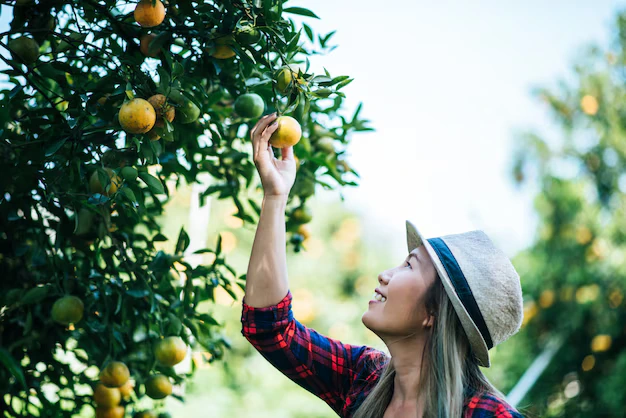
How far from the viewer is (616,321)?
502cm

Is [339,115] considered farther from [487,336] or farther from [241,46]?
[487,336]

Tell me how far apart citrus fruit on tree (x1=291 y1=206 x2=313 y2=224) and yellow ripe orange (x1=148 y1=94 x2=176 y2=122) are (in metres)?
0.64

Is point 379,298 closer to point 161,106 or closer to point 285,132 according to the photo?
point 285,132

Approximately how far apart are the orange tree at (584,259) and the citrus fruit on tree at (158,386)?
4093 millimetres

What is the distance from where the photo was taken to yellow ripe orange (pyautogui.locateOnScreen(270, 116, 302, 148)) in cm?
125

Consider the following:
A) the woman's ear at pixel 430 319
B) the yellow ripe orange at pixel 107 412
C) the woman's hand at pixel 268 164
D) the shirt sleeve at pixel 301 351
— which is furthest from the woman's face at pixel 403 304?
the yellow ripe orange at pixel 107 412

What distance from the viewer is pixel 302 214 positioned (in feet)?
5.81

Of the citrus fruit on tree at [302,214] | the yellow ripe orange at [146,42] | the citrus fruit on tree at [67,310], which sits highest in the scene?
the yellow ripe orange at [146,42]

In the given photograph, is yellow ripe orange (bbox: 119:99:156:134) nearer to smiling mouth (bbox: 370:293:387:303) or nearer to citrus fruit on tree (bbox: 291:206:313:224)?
smiling mouth (bbox: 370:293:387:303)

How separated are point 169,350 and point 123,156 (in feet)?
1.50

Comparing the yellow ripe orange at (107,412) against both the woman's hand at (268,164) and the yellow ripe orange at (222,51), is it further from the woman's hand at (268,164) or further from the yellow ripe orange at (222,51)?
the yellow ripe orange at (222,51)

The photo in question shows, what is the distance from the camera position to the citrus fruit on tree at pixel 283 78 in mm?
1182

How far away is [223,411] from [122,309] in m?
4.92

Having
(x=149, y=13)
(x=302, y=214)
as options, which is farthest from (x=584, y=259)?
(x=149, y=13)
